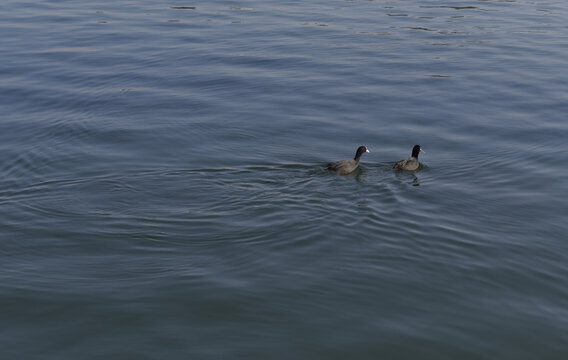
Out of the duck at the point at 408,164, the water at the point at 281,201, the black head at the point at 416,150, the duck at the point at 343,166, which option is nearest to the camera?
the water at the point at 281,201

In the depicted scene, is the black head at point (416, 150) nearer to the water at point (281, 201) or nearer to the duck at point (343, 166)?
the water at point (281, 201)

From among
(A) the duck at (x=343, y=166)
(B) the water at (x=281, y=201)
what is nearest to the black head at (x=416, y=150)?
(B) the water at (x=281, y=201)

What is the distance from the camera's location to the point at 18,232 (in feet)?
45.0

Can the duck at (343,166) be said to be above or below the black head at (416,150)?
below

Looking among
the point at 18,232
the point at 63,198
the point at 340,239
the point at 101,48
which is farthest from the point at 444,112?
the point at 101,48

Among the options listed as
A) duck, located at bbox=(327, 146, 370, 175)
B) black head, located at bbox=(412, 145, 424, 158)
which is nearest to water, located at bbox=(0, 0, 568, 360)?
duck, located at bbox=(327, 146, 370, 175)

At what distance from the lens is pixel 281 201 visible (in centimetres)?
1486

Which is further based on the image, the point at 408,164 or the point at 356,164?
the point at 356,164

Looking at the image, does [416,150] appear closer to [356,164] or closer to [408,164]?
[408,164]

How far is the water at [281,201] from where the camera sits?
10.8m

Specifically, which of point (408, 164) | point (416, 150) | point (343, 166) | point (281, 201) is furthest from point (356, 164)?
point (281, 201)

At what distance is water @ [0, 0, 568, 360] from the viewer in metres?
10.8

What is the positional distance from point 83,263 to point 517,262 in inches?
291

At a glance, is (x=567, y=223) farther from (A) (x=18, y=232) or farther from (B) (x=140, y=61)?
(B) (x=140, y=61)
